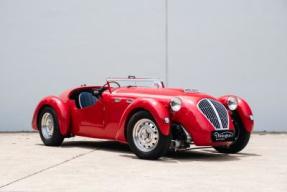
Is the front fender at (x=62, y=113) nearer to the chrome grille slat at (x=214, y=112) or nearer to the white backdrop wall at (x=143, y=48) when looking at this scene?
the chrome grille slat at (x=214, y=112)

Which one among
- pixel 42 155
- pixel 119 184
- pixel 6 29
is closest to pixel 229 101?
pixel 42 155

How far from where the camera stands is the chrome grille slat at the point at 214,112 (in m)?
8.59

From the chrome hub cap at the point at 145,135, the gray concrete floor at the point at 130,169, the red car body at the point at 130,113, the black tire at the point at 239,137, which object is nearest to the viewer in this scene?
the gray concrete floor at the point at 130,169

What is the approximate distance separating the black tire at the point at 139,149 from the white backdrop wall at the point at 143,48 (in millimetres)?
4644

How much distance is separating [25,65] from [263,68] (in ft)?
16.4

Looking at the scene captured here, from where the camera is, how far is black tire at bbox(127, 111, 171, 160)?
831 cm

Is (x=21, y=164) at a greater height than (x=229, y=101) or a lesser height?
lesser

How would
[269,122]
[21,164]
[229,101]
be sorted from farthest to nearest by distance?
[269,122] → [229,101] → [21,164]

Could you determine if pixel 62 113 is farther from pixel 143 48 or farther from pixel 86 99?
pixel 143 48

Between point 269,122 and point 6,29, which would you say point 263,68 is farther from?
point 6,29

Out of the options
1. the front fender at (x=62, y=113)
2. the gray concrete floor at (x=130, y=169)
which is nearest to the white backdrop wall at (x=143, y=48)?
the gray concrete floor at (x=130, y=169)

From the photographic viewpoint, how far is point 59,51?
1362cm

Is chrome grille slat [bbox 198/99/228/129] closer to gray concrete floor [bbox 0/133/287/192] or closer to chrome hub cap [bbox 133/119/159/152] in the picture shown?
gray concrete floor [bbox 0/133/287/192]

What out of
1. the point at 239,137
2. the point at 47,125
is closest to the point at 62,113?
the point at 47,125
